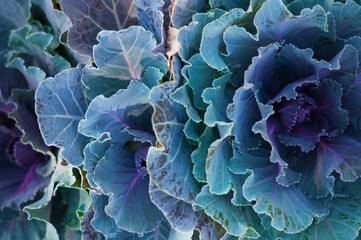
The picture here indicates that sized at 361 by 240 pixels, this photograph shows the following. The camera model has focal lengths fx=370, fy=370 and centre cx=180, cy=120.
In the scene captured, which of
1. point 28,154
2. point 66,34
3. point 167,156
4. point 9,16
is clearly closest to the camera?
point 167,156

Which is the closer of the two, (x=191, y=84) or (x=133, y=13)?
(x=191, y=84)

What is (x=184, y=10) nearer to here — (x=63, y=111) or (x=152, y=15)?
(x=152, y=15)

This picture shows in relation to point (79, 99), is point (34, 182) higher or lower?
lower

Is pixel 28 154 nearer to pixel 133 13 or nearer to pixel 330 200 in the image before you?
pixel 133 13

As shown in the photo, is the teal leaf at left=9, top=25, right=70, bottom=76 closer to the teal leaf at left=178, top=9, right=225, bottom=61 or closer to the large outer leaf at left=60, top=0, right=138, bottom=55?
the large outer leaf at left=60, top=0, right=138, bottom=55

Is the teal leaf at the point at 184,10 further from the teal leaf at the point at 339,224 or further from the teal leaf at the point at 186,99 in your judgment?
the teal leaf at the point at 339,224

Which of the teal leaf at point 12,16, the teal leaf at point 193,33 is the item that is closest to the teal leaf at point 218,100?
the teal leaf at point 193,33

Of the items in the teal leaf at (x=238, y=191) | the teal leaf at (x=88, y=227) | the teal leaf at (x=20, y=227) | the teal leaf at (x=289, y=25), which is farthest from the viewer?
the teal leaf at (x=20, y=227)

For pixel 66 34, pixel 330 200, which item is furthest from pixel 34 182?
pixel 330 200
